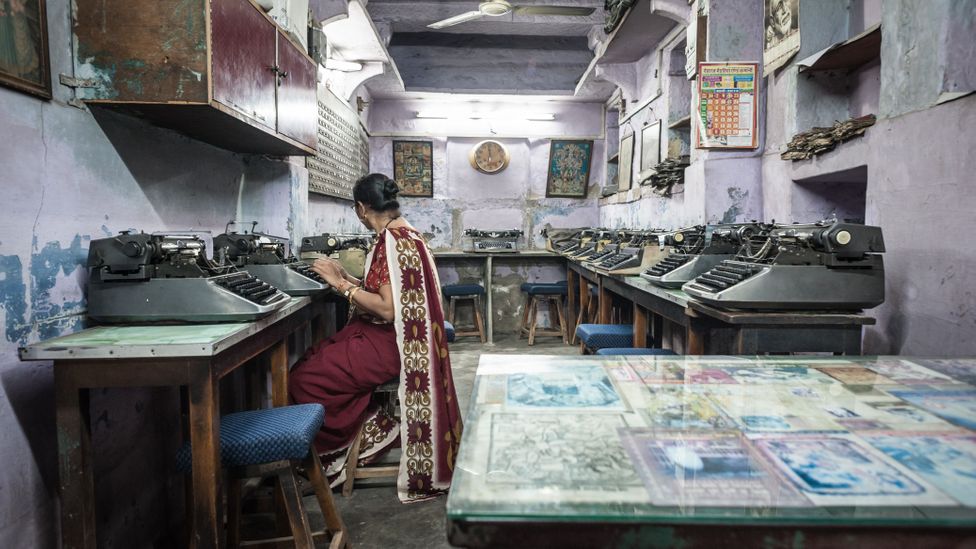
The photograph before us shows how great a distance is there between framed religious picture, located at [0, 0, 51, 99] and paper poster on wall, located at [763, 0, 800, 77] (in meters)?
3.92

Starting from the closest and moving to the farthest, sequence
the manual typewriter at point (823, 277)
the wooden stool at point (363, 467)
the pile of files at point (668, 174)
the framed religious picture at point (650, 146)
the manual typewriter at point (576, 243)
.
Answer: the manual typewriter at point (823, 277), the wooden stool at point (363, 467), the pile of files at point (668, 174), the framed religious picture at point (650, 146), the manual typewriter at point (576, 243)

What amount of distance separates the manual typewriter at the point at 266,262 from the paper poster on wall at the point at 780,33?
3346 mm

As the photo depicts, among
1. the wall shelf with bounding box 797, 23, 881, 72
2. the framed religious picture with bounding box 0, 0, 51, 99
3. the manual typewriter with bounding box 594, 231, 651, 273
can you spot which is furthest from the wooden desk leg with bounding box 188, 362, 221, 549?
the wall shelf with bounding box 797, 23, 881, 72

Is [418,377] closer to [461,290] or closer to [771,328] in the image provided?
[771,328]

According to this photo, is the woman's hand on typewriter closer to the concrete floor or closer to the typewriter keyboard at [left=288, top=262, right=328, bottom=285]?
the typewriter keyboard at [left=288, top=262, right=328, bottom=285]

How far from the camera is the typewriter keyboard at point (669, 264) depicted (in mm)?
3337

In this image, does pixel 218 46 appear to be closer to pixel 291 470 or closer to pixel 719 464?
pixel 291 470

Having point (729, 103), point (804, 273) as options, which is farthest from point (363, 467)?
point (729, 103)

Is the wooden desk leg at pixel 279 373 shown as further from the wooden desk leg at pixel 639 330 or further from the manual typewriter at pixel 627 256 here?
the manual typewriter at pixel 627 256

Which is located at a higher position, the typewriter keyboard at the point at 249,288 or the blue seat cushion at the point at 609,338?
the typewriter keyboard at the point at 249,288

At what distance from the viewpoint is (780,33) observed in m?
3.81

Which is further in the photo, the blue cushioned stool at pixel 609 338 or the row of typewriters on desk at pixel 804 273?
the blue cushioned stool at pixel 609 338

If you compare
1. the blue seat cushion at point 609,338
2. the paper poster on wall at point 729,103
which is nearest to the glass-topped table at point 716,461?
the blue seat cushion at point 609,338

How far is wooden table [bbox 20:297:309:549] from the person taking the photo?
67.1 inches
